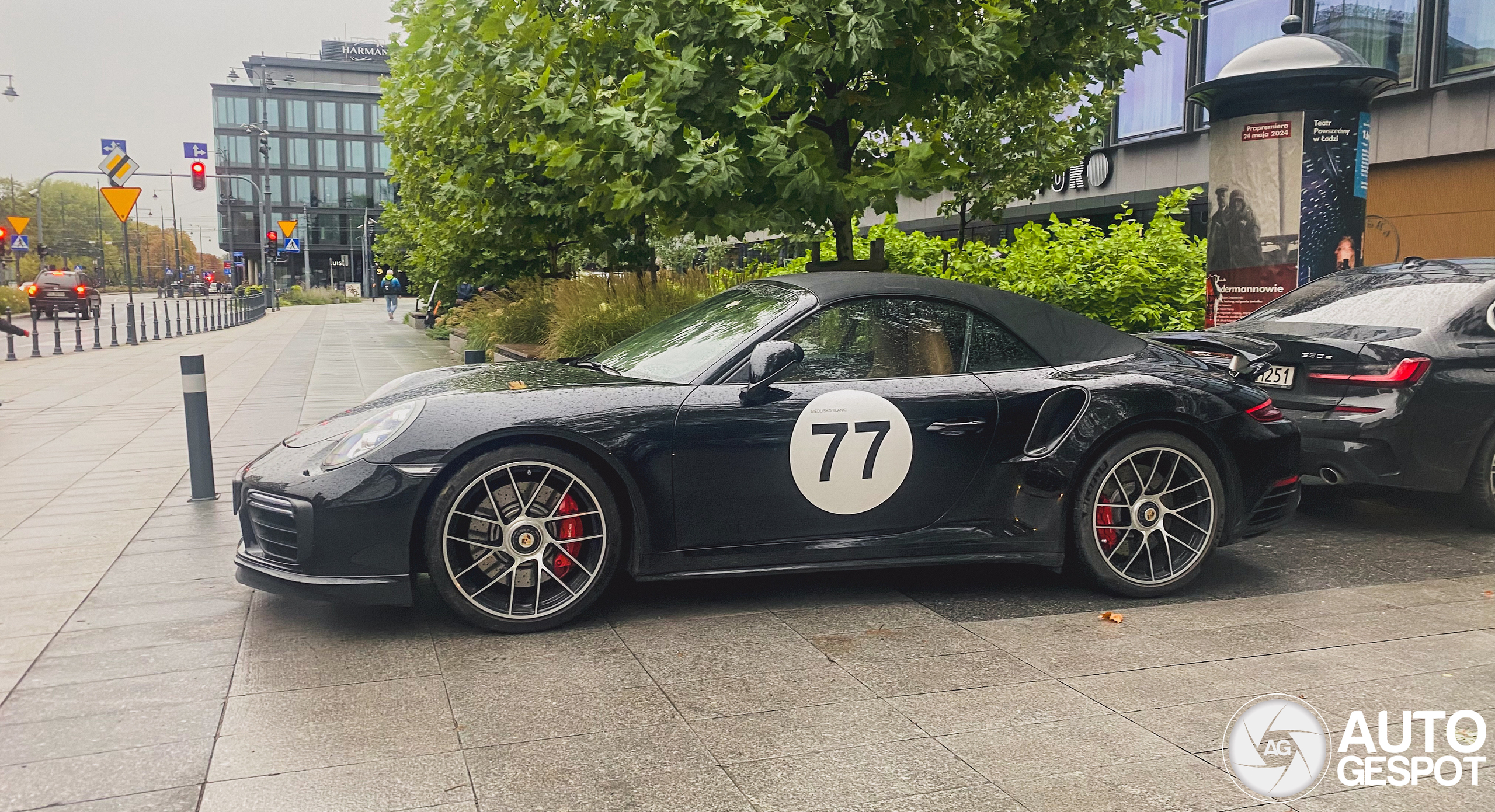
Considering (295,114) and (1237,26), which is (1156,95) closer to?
(1237,26)

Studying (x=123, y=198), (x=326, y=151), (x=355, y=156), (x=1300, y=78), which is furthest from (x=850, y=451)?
(x=326, y=151)

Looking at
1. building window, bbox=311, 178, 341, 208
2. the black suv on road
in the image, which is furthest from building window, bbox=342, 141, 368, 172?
the black suv on road

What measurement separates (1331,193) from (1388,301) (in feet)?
7.45

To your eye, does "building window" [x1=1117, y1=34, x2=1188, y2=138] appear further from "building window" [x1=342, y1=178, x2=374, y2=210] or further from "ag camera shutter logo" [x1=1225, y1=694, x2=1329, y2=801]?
"building window" [x1=342, y1=178, x2=374, y2=210]

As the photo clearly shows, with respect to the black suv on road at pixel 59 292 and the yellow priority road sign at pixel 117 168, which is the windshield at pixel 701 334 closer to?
the yellow priority road sign at pixel 117 168

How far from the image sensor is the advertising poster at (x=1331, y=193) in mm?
8352

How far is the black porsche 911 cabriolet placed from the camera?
4.30m

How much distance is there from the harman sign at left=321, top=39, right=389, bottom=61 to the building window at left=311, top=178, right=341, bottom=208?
17071 millimetres

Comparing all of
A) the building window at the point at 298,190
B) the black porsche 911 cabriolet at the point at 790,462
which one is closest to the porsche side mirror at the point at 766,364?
the black porsche 911 cabriolet at the point at 790,462

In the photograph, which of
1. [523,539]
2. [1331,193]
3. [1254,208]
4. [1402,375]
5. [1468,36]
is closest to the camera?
[523,539]

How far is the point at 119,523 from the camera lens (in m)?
6.50

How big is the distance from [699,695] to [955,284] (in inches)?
90.0

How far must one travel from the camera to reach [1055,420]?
4.86 m

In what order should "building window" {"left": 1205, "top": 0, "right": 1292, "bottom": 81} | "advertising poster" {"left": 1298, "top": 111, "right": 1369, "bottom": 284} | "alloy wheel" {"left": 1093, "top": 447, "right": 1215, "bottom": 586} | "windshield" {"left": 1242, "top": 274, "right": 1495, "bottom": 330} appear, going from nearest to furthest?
"alloy wheel" {"left": 1093, "top": 447, "right": 1215, "bottom": 586}, "windshield" {"left": 1242, "top": 274, "right": 1495, "bottom": 330}, "advertising poster" {"left": 1298, "top": 111, "right": 1369, "bottom": 284}, "building window" {"left": 1205, "top": 0, "right": 1292, "bottom": 81}
